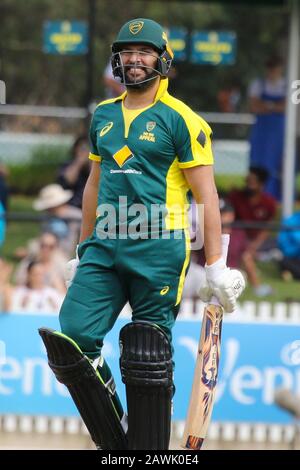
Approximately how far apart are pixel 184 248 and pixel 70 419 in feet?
11.0

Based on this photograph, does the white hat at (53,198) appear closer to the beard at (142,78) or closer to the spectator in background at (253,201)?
the spectator in background at (253,201)

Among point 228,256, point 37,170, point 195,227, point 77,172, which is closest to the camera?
point 195,227

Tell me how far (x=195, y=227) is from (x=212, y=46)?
22.5 ft

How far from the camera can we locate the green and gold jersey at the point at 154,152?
5328 mm

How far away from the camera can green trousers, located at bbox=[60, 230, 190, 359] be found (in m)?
5.37

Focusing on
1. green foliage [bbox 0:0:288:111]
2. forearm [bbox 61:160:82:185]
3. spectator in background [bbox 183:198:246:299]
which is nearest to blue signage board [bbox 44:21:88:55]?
forearm [bbox 61:160:82:185]

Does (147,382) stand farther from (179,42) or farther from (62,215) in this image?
(179,42)

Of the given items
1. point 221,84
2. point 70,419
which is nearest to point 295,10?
point 70,419

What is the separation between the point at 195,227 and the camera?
26.3ft

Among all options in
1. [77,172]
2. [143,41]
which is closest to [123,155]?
[143,41]

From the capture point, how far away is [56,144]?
61.8ft

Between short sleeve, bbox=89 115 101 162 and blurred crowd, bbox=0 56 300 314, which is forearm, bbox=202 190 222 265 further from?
blurred crowd, bbox=0 56 300 314

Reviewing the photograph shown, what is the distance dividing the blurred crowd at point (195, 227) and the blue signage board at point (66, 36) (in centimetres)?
227

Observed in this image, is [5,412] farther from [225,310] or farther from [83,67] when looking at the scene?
[83,67]
